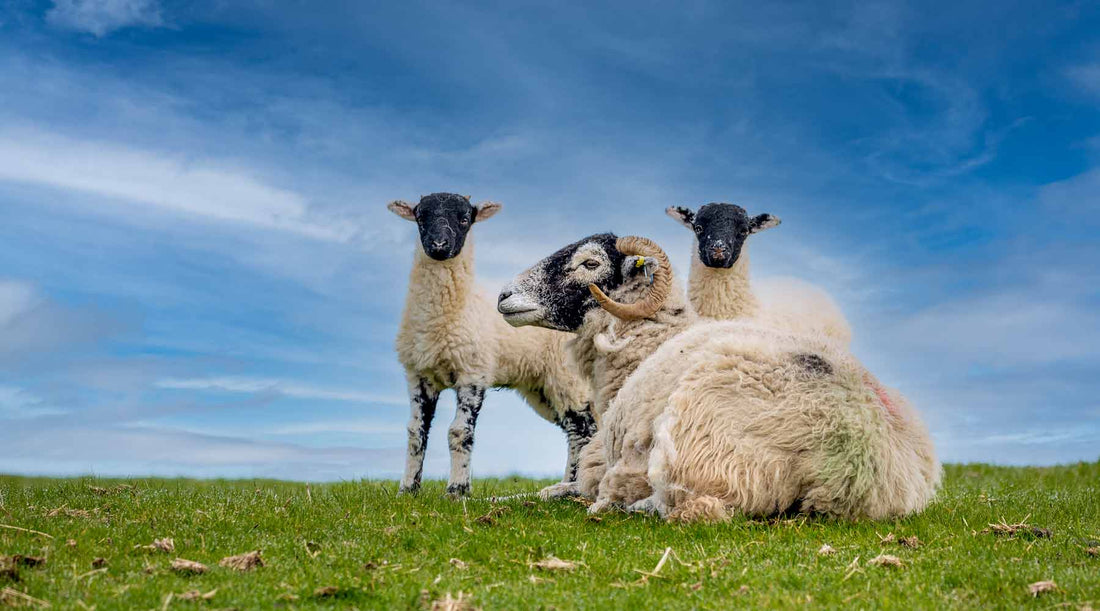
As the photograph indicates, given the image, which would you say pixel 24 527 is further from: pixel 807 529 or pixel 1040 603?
pixel 1040 603

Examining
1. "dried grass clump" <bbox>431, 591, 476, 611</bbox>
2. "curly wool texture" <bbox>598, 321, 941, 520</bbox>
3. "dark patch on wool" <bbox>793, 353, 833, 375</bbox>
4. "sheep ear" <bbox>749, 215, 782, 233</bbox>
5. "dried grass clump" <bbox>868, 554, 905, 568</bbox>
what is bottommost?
"dried grass clump" <bbox>431, 591, 476, 611</bbox>

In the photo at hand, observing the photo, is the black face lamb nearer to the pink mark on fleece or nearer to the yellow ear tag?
the yellow ear tag

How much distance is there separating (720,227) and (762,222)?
0.98m

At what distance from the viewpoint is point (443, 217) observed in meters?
12.5

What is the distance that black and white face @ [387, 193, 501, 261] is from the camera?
12.3 meters

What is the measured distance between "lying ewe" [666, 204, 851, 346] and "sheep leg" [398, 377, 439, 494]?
14.1ft

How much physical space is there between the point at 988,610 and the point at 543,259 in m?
Answer: 6.12

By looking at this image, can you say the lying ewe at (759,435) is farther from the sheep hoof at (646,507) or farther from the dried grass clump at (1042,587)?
the dried grass clump at (1042,587)

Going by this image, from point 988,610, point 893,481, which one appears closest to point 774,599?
point 988,610

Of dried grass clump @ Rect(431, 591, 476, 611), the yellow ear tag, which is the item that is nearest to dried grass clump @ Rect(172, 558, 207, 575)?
dried grass clump @ Rect(431, 591, 476, 611)

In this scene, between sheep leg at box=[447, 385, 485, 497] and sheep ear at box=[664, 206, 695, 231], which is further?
sheep ear at box=[664, 206, 695, 231]

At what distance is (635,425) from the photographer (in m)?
8.11

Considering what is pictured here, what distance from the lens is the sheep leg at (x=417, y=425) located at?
12336 mm

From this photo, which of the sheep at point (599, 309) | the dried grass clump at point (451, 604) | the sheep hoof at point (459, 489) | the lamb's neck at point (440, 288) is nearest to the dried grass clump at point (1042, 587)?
the dried grass clump at point (451, 604)
